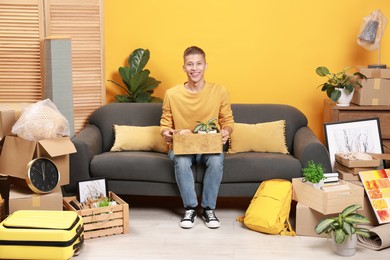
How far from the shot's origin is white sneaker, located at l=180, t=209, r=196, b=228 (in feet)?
13.2

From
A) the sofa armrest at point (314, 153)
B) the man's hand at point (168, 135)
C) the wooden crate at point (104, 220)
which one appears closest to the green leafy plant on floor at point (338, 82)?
the sofa armrest at point (314, 153)

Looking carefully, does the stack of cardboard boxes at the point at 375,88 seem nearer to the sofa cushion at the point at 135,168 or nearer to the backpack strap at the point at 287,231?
the backpack strap at the point at 287,231

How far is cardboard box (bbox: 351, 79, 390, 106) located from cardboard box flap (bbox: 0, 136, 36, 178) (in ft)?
7.82

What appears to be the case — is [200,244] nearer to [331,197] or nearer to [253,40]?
[331,197]

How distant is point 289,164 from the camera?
4.15 m

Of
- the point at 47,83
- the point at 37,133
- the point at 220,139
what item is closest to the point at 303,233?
the point at 220,139

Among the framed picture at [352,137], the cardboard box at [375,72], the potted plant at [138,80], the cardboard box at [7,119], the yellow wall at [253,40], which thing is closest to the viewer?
the cardboard box at [7,119]

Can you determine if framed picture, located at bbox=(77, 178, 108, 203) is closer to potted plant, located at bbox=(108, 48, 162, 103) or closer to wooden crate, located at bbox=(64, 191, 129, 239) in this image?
wooden crate, located at bbox=(64, 191, 129, 239)

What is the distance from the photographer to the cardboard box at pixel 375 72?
4.61 m

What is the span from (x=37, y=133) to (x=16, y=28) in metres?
1.11

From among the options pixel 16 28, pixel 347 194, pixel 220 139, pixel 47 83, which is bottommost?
pixel 347 194

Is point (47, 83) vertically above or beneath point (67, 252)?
above

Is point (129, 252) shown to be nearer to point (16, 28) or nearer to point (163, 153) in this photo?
point (163, 153)

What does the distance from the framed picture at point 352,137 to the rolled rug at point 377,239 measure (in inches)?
31.8
